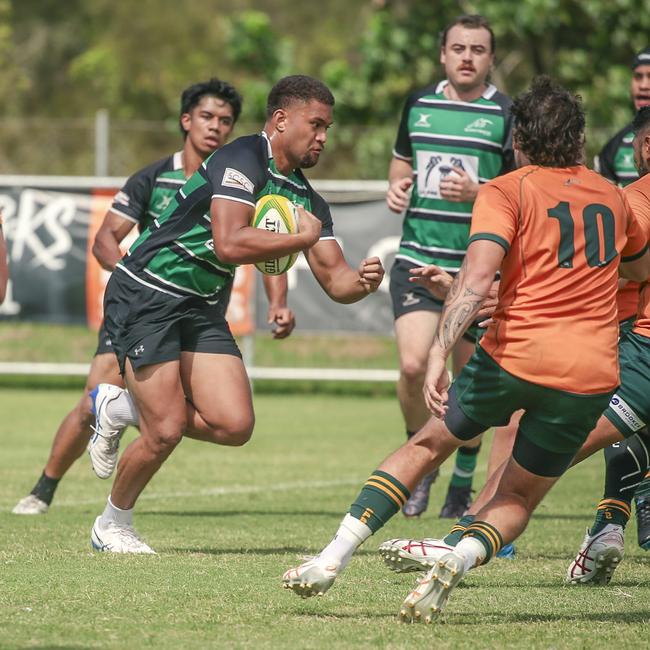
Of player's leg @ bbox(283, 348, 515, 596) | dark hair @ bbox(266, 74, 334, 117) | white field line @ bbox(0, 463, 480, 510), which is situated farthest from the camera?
white field line @ bbox(0, 463, 480, 510)

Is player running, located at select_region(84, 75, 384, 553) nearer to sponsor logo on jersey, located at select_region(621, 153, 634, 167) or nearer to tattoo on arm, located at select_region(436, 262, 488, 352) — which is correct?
tattoo on arm, located at select_region(436, 262, 488, 352)

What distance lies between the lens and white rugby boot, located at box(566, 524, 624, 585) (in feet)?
20.5

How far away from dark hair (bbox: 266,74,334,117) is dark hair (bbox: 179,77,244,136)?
6.82 ft

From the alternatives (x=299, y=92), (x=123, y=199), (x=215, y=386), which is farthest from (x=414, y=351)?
(x=299, y=92)

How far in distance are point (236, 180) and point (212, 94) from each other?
Answer: 2510 mm

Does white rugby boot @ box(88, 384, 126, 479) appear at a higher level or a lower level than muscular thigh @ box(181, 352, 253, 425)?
lower

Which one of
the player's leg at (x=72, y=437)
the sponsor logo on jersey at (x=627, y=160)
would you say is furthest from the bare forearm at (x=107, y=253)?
the sponsor logo on jersey at (x=627, y=160)

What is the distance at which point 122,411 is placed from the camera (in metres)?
7.03

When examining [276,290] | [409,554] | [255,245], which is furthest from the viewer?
[276,290]

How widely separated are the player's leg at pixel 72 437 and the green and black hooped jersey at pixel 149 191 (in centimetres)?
77

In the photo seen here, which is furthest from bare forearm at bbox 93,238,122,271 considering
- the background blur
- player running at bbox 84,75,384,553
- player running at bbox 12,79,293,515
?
the background blur

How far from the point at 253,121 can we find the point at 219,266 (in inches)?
610

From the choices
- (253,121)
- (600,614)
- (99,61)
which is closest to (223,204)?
(600,614)

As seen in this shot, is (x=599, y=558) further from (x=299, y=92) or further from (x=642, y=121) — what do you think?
(x=299, y=92)
